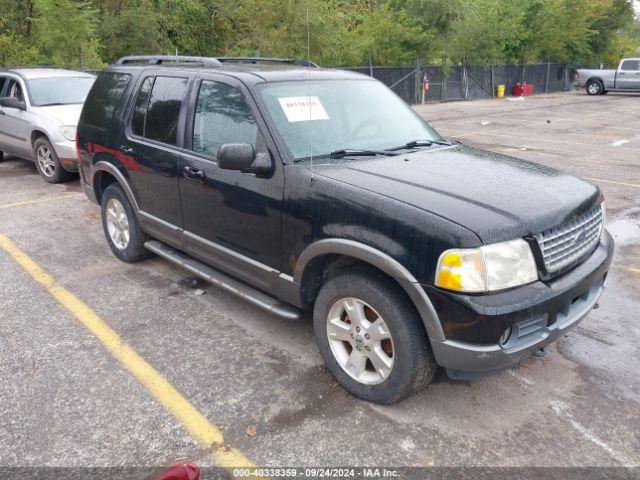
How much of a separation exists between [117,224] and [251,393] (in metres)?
2.76

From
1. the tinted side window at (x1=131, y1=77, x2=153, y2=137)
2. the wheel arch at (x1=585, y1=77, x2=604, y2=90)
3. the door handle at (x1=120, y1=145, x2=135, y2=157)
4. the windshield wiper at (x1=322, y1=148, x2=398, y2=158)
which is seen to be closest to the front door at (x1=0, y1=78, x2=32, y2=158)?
the door handle at (x1=120, y1=145, x2=135, y2=157)

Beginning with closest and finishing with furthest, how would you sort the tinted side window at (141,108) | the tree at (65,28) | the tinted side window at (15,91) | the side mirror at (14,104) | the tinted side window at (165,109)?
the tinted side window at (165,109) → the tinted side window at (141,108) → the side mirror at (14,104) → the tinted side window at (15,91) → the tree at (65,28)

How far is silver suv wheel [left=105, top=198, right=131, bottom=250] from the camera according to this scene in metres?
5.09

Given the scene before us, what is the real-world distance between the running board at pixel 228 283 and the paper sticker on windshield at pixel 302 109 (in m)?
1.19

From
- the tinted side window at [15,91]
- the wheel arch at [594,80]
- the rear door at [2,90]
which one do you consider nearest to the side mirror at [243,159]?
the tinted side window at [15,91]

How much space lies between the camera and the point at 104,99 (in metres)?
5.06

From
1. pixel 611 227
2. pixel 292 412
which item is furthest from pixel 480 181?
pixel 611 227

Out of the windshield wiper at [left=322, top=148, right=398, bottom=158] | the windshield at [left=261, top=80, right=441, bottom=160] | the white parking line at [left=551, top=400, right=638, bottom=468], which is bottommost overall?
the white parking line at [left=551, top=400, right=638, bottom=468]

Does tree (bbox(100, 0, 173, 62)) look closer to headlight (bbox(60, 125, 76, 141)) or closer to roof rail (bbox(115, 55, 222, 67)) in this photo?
headlight (bbox(60, 125, 76, 141))

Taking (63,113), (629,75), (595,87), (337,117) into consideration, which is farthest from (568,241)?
(595,87)

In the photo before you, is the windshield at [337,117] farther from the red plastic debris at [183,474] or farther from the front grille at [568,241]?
the red plastic debris at [183,474]

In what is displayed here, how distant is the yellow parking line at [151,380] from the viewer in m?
2.75

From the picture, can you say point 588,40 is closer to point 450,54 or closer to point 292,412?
point 450,54

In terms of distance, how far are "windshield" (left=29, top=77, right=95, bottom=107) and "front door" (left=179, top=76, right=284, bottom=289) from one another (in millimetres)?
5879
